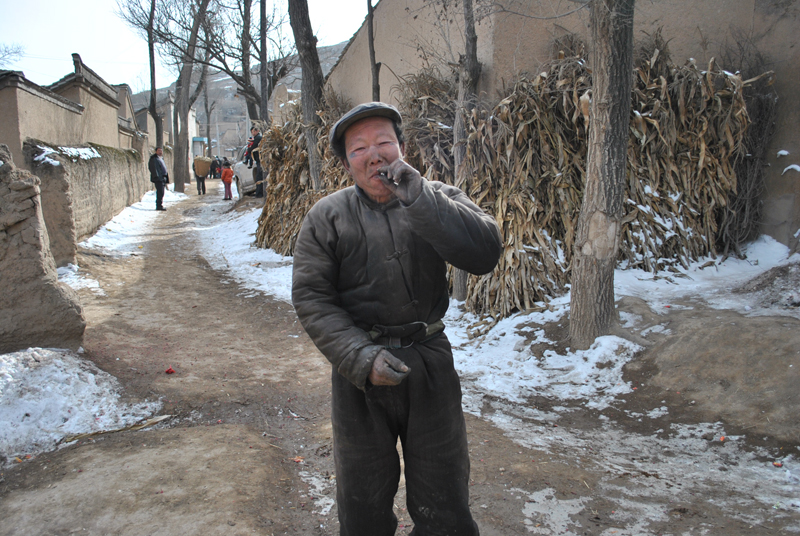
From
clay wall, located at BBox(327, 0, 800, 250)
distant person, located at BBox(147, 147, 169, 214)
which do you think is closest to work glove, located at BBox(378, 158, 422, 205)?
clay wall, located at BBox(327, 0, 800, 250)

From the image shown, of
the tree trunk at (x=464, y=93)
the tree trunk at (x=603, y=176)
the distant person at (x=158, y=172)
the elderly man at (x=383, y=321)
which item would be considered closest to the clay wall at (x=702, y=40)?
the tree trunk at (x=464, y=93)

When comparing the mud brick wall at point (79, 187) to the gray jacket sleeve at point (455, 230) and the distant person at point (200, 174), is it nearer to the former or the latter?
the distant person at point (200, 174)

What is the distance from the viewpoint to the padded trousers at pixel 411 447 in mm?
2000

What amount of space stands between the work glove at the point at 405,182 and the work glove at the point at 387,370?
→ 526mm

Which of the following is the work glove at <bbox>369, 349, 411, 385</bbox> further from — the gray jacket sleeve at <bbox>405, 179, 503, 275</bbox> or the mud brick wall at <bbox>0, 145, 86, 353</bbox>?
the mud brick wall at <bbox>0, 145, 86, 353</bbox>

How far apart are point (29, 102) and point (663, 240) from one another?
30.5ft

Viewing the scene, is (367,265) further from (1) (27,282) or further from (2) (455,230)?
(1) (27,282)

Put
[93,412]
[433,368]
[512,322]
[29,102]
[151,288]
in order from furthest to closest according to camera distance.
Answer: [29,102], [151,288], [512,322], [93,412], [433,368]

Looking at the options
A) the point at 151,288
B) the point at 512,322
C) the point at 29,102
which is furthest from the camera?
the point at 29,102

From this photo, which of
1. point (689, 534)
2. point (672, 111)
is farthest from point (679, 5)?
point (689, 534)

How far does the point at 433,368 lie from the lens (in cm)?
202

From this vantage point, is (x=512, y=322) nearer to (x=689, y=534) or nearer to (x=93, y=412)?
(x=689, y=534)

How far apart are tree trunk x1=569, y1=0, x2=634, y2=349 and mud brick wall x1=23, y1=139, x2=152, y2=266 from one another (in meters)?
6.60

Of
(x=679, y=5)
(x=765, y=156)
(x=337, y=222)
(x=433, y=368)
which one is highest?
(x=679, y=5)
